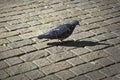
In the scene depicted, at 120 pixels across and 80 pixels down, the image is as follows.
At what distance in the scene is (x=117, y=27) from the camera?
694 cm

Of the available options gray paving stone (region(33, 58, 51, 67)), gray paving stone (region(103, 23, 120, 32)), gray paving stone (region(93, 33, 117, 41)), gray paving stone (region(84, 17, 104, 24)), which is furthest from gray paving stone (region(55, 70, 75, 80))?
gray paving stone (region(84, 17, 104, 24))

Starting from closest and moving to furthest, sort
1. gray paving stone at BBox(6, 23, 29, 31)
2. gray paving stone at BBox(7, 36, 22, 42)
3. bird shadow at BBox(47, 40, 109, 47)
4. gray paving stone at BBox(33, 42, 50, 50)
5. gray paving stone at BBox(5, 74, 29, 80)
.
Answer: gray paving stone at BBox(5, 74, 29, 80) → gray paving stone at BBox(33, 42, 50, 50) → bird shadow at BBox(47, 40, 109, 47) → gray paving stone at BBox(7, 36, 22, 42) → gray paving stone at BBox(6, 23, 29, 31)

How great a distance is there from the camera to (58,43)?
612 centimetres

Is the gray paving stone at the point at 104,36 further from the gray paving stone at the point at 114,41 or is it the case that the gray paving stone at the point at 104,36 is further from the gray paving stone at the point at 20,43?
the gray paving stone at the point at 20,43

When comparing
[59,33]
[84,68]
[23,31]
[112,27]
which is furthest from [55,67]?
[112,27]

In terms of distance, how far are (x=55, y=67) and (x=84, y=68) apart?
0.54m

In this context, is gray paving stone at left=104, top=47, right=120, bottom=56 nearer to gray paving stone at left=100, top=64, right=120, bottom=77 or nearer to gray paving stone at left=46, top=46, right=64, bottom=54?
gray paving stone at left=100, top=64, right=120, bottom=77

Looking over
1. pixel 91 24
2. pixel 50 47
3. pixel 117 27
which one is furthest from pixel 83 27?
pixel 50 47

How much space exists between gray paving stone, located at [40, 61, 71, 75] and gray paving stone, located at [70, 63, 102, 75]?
16 cm

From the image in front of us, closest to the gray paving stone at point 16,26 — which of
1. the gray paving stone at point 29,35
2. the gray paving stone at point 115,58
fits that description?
the gray paving stone at point 29,35

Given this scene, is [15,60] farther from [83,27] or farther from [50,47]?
[83,27]

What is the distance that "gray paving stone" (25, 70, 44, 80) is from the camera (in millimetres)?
4934

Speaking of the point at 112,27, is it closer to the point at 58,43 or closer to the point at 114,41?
the point at 114,41

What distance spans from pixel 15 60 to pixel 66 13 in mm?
2651
